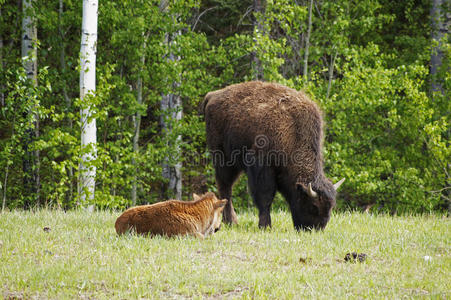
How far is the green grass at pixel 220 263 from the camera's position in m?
4.47

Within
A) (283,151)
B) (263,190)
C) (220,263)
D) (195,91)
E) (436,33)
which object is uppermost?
(436,33)

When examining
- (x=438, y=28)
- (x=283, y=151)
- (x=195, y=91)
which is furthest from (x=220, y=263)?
(x=438, y=28)

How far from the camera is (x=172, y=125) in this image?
1380 cm

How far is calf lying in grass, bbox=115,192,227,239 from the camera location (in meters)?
6.25

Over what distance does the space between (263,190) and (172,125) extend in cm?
627

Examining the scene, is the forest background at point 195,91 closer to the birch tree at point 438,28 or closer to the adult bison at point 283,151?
the birch tree at point 438,28

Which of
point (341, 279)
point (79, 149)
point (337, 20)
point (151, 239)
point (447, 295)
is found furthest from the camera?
point (337, 20)

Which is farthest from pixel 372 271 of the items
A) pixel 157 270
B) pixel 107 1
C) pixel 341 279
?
pixel 107 1

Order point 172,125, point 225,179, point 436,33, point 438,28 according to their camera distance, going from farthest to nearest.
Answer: point 438,28 < point 436,33 < point 172,125 < point 225,179

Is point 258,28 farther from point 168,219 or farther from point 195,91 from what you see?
point 168,219

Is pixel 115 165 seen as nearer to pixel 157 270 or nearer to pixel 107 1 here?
pixel 107 1

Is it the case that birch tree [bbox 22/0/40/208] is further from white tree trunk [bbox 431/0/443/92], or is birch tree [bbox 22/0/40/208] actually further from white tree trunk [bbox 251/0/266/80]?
white tree trunk [bbox 431/0/443/92]

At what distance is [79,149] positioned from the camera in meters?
10.2

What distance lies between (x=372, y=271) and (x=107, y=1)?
10086 mm
